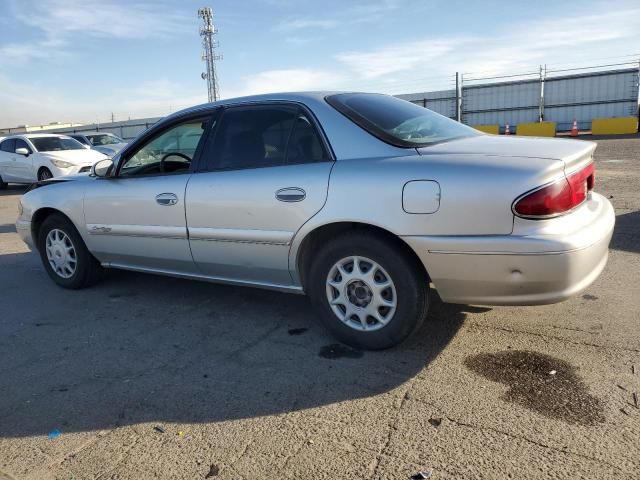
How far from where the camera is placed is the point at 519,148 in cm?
322

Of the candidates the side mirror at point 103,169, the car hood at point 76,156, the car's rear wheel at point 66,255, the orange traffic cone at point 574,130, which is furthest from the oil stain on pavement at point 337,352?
the orange traffic cone at point 574,130

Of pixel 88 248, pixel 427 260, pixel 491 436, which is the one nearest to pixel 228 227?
pixel 427 260

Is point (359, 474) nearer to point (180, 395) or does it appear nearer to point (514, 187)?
point (180, 395)

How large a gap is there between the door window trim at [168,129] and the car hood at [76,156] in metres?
10.3

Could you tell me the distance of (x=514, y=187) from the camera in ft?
9.30

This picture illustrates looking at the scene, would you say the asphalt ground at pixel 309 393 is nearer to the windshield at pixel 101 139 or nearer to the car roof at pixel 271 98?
the car roof at pixel 271 98

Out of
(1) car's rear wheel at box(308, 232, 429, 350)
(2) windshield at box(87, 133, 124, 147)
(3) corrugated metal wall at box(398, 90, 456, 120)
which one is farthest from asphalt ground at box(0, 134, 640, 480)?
(3) corrugated metal wall at box(398, 90, 456, 120)

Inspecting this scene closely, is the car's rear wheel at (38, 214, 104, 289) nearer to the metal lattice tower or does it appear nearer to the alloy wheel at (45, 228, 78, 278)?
the alloy wheel at (45, 228, 78, 278)

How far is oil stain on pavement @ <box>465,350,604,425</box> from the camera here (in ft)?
8.84

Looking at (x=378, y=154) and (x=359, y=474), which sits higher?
(x=378, y=154)

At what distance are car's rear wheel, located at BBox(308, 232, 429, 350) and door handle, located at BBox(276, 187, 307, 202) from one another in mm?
347

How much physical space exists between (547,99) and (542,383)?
2678cm

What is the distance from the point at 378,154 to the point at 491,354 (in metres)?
1.40

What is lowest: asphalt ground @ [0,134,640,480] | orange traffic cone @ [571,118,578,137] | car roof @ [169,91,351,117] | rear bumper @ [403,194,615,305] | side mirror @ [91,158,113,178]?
asphalt ground @ [0,134,640,480]
